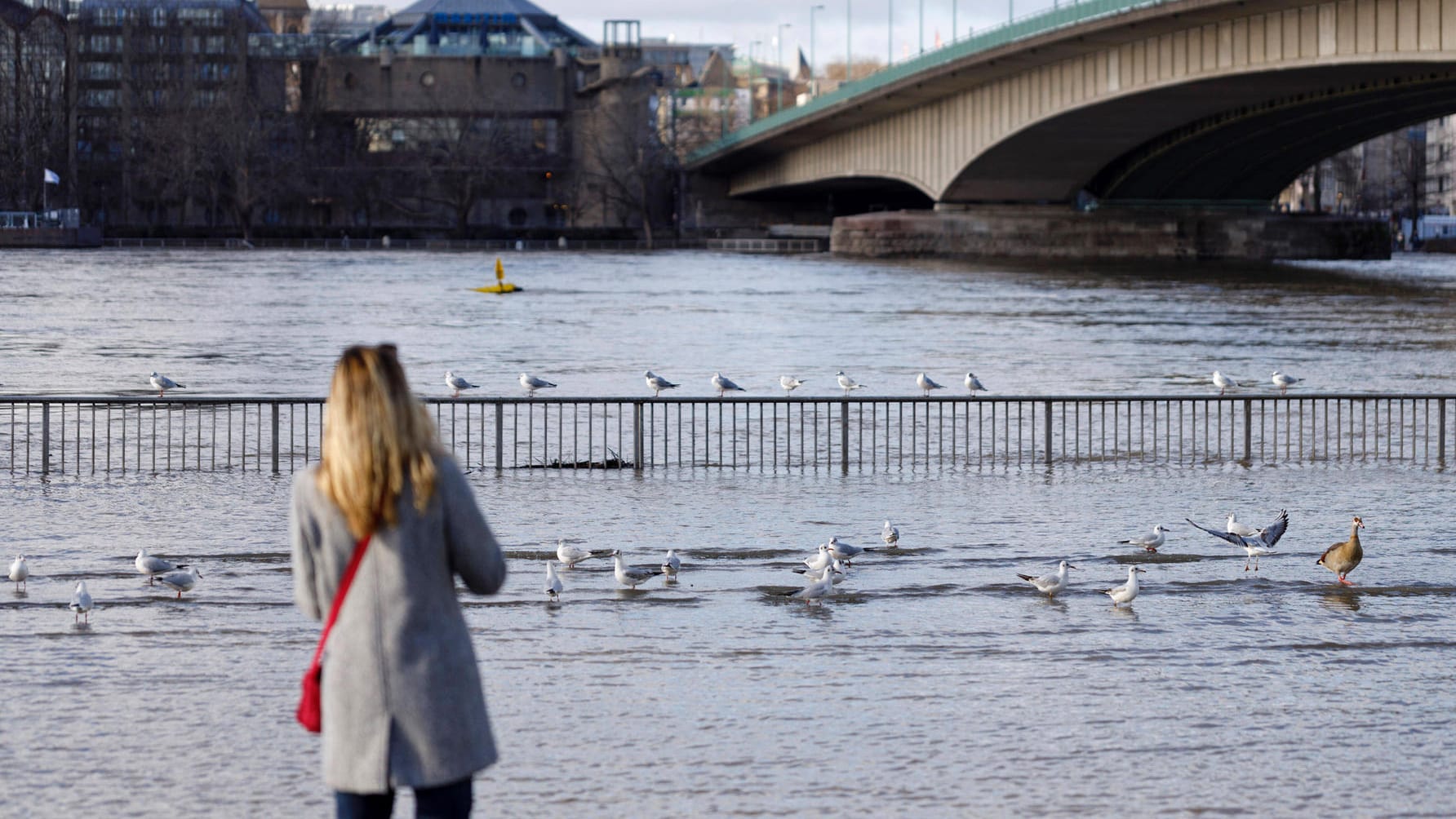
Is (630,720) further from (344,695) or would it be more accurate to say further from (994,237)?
(994,237)

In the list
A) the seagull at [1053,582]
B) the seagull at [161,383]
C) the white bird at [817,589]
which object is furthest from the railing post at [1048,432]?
the seagull at [161,383]

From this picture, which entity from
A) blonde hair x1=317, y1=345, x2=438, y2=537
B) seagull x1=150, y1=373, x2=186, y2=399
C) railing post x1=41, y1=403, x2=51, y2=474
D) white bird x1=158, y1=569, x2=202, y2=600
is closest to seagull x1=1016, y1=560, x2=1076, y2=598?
white bird x1=158, y1=569, x2=202, y2=600

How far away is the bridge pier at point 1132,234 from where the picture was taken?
8138 cm

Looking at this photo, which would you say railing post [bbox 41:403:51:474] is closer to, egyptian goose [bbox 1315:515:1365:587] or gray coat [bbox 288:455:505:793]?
egyptian goose [bbox 1315:515:1365:587]

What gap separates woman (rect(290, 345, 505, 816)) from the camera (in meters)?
4.77

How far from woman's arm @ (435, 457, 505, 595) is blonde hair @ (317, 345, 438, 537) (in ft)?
0.24

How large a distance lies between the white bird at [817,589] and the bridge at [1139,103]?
3600cm

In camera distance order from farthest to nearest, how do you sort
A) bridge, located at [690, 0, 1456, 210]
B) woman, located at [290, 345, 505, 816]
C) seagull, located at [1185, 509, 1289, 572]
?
1. bridge, located at [690, 0, 1456, 210]
2. seagull, located at [1185, 509, 1289, 572]
3. woman, located at [290, 345, 505, 816]

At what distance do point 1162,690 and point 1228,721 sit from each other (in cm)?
58

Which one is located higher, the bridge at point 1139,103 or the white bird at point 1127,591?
the bridge at point 1139,103

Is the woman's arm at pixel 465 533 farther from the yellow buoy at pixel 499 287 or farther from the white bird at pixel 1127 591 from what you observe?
the yellow buoy at pixel 499 287

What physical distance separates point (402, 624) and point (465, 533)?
257 mm

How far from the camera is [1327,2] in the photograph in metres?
47.6

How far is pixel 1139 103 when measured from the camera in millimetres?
61875
